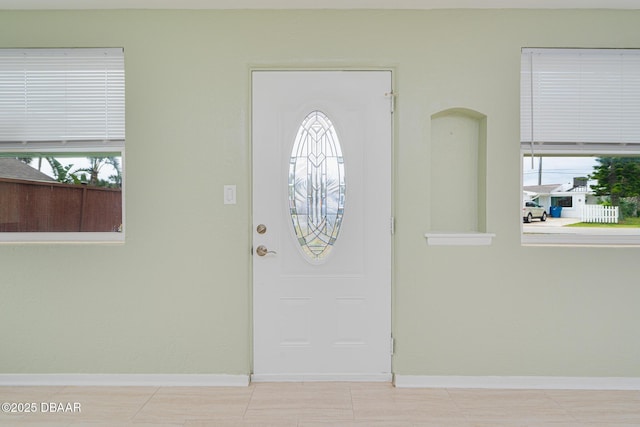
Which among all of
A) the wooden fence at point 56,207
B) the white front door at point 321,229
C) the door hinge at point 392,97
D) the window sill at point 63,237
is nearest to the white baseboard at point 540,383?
the white front door at point 321,229

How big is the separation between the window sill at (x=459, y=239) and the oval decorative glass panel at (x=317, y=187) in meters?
0.63

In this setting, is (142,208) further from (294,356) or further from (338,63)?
(338,63)

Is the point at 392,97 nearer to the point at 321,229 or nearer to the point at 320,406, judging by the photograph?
the point at 321,229

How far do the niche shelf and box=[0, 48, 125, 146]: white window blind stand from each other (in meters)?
2.18

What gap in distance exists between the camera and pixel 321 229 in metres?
2.66

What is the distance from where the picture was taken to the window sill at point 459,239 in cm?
260

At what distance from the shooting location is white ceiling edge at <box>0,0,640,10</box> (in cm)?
251

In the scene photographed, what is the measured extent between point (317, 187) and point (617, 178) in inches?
83.2

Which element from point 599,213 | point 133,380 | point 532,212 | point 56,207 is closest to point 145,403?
point 133,380

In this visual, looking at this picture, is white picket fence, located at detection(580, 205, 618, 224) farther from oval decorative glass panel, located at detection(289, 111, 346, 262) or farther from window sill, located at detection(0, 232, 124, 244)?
window sill, located at detection(0, 232, 124, 244)

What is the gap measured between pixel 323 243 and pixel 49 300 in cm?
189

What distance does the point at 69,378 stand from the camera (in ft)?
8.67

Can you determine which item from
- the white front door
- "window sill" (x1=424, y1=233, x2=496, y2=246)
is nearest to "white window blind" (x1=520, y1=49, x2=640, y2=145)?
"window sill" (x1=424, y1=233, x2=496, y2=246)

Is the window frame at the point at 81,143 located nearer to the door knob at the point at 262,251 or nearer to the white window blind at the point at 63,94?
the white window blind at the point at 63,94
